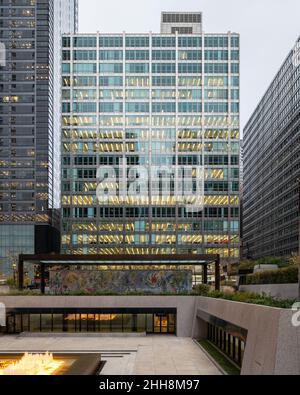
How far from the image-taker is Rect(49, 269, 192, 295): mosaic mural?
200 ft

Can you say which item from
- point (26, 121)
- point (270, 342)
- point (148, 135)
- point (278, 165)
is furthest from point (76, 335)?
point (26, 121)

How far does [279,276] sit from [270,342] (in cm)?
2618

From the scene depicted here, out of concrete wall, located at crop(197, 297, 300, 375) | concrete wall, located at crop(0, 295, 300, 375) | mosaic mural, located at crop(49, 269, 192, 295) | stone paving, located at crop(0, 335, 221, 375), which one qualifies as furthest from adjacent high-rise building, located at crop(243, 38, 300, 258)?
concrete wall, located at crop(197, 297, 300, 375)

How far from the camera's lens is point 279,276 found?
49156mm

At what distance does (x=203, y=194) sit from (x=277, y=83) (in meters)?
47.3

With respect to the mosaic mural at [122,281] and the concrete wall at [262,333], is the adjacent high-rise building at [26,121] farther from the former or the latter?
the concrete wall at [262,333]

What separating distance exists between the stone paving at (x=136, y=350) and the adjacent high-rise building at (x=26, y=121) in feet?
371

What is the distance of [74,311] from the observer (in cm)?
5625

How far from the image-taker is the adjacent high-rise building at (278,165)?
465ft

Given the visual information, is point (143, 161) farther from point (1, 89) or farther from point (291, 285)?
point (291, 285)

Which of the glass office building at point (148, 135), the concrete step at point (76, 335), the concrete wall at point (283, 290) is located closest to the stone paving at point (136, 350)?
the concrete step at point (76, 335)

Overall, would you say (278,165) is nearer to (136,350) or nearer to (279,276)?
(279,276)

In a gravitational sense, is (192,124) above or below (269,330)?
above
